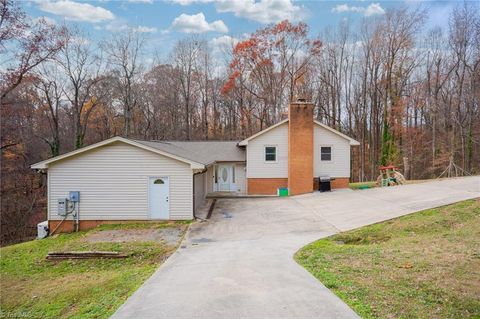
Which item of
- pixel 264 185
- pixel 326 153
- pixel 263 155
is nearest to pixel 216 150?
pixel 263 155

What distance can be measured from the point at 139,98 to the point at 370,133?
81.8 ft

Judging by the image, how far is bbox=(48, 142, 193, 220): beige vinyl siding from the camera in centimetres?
1373

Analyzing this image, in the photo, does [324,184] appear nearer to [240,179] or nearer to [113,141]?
[240,179]

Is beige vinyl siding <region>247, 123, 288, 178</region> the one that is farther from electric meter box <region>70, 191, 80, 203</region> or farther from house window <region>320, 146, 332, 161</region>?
electric meter box <region>70, 191, 80, 203</region>

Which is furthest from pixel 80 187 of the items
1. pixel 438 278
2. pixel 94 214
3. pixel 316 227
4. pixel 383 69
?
pixel 383 69

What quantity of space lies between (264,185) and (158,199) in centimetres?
837

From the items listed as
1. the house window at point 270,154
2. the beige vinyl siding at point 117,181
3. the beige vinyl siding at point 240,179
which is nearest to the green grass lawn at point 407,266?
the beige vinyl siding at point 117,181

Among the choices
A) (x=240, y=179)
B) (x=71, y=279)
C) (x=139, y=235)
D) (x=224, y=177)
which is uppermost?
(x=224, y=177)

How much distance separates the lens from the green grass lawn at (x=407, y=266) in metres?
4.80

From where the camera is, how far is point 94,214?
45.0 feet

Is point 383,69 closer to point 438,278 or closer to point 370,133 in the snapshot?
point 370,133

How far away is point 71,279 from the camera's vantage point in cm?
816

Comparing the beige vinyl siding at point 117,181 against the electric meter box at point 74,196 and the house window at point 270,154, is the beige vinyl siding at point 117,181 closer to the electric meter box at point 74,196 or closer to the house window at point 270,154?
the electric meter box at point 74,196

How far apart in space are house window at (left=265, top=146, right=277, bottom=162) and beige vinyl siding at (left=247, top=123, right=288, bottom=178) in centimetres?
20
